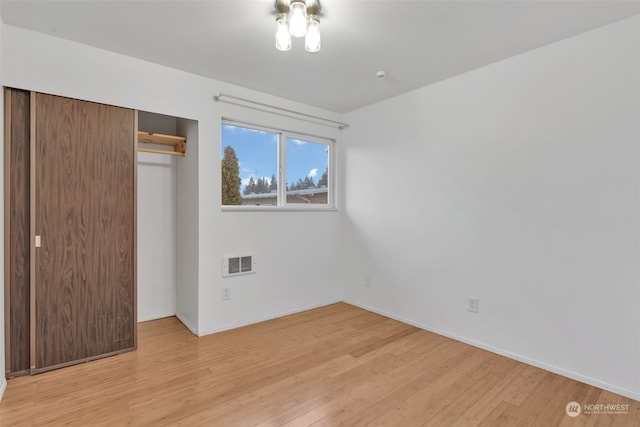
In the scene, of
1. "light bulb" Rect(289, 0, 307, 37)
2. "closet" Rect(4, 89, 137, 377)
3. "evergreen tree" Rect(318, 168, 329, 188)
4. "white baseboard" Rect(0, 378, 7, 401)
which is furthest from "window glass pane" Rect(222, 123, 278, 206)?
"white baseboard" Rect(0, 378, 7, 401)

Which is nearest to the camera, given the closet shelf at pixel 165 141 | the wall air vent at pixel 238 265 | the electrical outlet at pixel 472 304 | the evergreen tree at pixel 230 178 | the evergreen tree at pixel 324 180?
the electrical outlet at pixel 472 304

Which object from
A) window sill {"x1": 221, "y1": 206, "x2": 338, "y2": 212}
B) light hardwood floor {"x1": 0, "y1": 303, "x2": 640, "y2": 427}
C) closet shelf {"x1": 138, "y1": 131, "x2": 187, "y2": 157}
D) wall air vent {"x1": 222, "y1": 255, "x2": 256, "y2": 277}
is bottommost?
light hardwood floor {"x1": 0, "y1": 303, "x2": 640, "y2": 427}

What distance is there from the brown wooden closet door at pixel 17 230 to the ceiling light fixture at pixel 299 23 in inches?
74.5

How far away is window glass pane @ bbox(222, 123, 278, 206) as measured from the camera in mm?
3303

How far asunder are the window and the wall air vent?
0.57 meters

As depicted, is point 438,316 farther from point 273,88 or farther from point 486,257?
point 273,88

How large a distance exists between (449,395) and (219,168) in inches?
105

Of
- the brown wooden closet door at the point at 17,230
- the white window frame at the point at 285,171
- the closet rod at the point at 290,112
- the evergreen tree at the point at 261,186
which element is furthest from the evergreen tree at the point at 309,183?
the brown wooden closet door at the point at 17,230

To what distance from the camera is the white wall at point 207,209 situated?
2.29 meters

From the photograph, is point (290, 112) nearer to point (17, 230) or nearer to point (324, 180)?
point (324, 180)

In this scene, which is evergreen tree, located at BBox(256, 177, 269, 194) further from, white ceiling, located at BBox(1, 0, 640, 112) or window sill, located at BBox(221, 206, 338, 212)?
white ceiling, located at BBox(1, 0, 640, 112)

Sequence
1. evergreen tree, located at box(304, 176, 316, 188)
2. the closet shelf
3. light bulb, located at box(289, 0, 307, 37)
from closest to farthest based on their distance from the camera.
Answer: light bulb, located at box(289, 0, 307, 37), the closet shelf, evergreen tree, located at box(304, 176, 316, 188)
